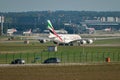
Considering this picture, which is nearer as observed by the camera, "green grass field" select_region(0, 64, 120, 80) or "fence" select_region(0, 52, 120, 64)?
"green grass field" select_region(0, 64, 120, 80)

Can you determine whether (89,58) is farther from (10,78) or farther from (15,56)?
(10,78)

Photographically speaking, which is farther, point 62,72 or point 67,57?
point 67,57

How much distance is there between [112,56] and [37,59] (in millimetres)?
16218

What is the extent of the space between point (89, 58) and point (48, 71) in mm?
26647

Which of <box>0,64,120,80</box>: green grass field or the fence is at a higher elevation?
the fence

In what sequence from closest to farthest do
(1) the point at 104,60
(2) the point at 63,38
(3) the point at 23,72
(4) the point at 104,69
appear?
1. (3) the point at 23,72
2. (4) the point at 104,69
3. (1) the point at 104,60
4. (2) the point at 63,38

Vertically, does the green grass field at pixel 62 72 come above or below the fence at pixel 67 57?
below

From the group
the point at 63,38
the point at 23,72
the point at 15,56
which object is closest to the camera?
the point at 23,72

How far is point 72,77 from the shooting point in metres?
63.7

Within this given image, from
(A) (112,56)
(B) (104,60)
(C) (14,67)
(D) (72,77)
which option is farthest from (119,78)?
(A) (112,56)

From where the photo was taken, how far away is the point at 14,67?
7675 cm

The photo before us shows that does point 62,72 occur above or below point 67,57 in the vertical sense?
below

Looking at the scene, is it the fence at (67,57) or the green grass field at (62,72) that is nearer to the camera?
the green grass field at (62,72)

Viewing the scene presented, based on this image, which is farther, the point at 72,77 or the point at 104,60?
the point at 104,60
